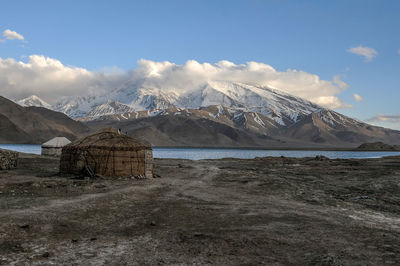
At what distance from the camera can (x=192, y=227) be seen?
923 centimetres

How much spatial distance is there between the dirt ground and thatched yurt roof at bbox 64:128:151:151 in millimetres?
5307

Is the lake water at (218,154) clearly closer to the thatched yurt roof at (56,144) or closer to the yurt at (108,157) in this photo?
the thatched yurt roof at (56,144)

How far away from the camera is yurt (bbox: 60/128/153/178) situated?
67.6 ft

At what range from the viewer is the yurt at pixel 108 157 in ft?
67.6

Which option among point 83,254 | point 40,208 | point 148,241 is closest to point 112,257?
point 83,254

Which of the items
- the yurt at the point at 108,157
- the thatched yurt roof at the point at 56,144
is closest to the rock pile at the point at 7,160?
the yurt at the point at 108,157

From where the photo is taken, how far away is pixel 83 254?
22.8 feet

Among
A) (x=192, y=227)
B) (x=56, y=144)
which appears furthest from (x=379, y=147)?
(x=192, y=227)

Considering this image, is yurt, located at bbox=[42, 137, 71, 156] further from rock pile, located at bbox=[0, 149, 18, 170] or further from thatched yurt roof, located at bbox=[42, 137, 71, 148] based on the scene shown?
rock pile, located at bbox=[0, 149, 18, 170]

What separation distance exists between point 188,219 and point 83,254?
3.80 metres

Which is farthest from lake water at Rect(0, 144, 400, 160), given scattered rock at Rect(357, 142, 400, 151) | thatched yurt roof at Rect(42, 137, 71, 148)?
thatched yurt roof at Rect(42, 137, 71, 148)

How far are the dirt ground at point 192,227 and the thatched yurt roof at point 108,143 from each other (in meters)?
5.31

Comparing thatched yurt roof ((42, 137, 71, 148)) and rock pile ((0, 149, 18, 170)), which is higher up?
thatched yurt roof ((42, 137, 71, 148))

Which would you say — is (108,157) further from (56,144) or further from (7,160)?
(56,144)
